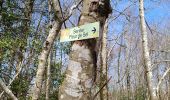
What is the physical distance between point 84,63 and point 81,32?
0.22 metres

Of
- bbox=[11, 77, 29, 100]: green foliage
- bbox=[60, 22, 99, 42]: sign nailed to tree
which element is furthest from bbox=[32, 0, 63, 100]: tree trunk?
bbox=[11, 77, 29, 100]: green foliage

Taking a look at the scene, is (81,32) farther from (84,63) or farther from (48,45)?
(48,45)

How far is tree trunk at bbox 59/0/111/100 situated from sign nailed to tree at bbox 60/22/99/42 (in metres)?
0.04

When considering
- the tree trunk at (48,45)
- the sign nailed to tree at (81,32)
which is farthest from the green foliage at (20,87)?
the sign nailed to tree at (81,32)

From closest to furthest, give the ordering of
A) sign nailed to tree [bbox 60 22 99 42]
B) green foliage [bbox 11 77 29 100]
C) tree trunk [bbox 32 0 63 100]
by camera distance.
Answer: sign nailed to tree [bbox 60 22 99 42]
tree trunk [bbox 32 0 63 100]
green foliage [bbox 11 77 29 100]

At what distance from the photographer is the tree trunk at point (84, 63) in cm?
244

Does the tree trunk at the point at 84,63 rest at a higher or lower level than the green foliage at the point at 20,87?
higher

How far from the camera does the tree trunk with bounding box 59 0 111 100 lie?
2439 mm

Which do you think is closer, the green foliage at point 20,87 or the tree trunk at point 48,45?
the tree trunk at point 48,45

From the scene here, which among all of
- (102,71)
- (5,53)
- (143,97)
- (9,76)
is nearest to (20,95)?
(9,76)

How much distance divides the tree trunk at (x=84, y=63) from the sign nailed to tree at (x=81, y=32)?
0.04m

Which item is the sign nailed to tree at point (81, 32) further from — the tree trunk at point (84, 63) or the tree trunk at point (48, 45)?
the tree trunk at point (48, 45)

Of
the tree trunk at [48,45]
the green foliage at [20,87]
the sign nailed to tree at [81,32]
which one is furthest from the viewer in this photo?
the green foliage at [20,87]

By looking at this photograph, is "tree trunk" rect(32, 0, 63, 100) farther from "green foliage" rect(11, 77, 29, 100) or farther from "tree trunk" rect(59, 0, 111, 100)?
"green foliage" rect(11, 77, 29, 100)
